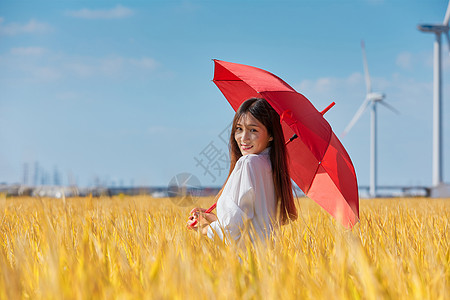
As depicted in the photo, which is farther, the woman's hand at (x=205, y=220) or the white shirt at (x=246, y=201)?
the woman's hand at (x=205, y=220)

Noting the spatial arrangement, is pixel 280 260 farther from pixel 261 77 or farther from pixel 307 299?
pixel 261 77

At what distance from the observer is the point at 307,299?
68.8 inches

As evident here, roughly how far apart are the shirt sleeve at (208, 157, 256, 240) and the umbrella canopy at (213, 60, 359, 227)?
1.65 feet

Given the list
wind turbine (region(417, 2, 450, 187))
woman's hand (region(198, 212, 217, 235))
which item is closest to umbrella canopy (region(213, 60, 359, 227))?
woman's hand (region(198, 212, 217, 235))

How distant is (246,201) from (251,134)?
0.56 m

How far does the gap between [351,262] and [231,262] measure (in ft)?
1.90

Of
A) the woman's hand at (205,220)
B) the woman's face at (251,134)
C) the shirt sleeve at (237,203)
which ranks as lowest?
the woman's hand at (205,220)

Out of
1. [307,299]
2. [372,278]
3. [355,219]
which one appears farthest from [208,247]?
[355,219]

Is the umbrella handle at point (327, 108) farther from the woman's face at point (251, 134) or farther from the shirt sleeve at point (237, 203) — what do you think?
the shirt sleeve at point (237, 203)

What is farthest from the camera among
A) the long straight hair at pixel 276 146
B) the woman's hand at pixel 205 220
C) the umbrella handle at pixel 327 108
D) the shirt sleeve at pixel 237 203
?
the umbrella handle at pixel 327 108

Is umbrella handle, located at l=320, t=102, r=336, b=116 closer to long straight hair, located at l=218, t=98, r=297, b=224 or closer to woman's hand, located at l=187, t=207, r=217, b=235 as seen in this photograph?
long straight hair, located at l=218, t=98, r=297, b=224

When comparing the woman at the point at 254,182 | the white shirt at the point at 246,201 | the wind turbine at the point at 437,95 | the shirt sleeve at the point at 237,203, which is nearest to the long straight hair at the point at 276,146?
the woman at the point at 254,182

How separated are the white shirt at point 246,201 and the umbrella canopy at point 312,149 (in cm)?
44

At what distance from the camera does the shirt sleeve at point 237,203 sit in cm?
277
